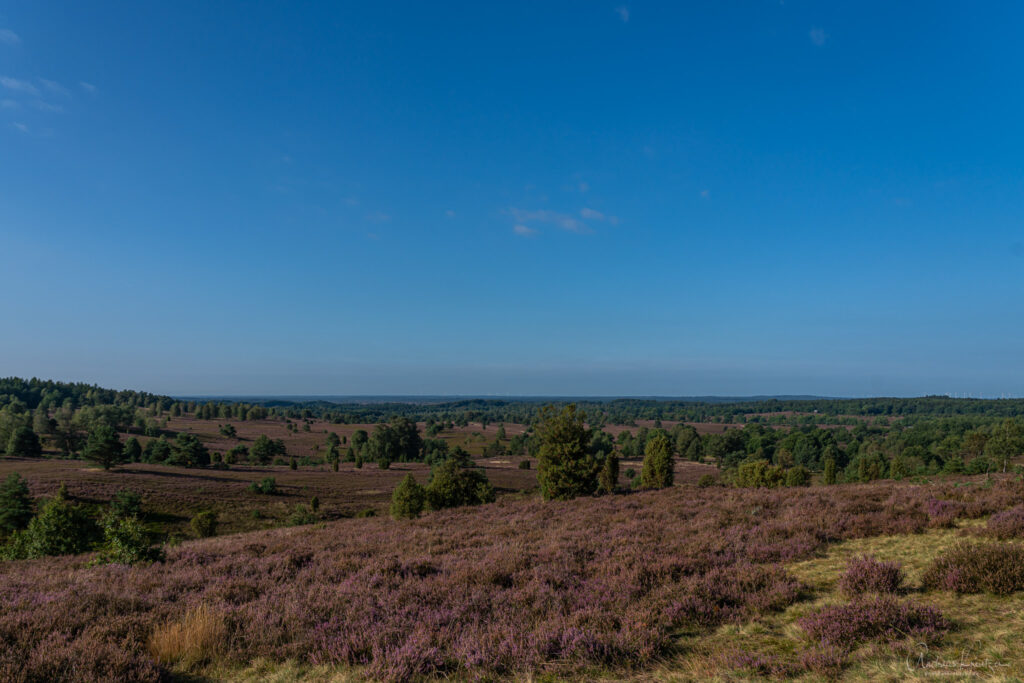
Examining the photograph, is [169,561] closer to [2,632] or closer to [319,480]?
[2,632]

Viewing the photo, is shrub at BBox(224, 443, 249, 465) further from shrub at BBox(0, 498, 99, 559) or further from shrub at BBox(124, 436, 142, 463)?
shrub at BBox(0, 498, 99, 559)

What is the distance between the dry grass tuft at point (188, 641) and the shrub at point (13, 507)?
167 ft

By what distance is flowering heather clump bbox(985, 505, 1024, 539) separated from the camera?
919cm

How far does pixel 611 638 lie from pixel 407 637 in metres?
2.80

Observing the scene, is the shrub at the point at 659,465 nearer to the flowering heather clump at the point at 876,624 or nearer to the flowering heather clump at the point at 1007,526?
the flowering heather clump at the point at 1007,526

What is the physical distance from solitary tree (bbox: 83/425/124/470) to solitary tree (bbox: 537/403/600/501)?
78458 mm

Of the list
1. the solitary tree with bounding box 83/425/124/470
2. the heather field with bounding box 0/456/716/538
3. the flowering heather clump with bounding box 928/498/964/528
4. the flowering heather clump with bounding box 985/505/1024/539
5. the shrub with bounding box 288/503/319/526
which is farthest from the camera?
the solitary tree with bounding box 83/425/124/470

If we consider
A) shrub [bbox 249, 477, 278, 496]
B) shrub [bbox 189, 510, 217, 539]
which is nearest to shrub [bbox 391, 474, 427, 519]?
shrub [bbox 189, 510, 217, 539]

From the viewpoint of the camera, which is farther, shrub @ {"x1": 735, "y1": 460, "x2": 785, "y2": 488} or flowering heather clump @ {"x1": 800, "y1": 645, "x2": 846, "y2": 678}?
shrub @ {"x1": 735, "y1": 460, "x2": 785, "y2": 488}

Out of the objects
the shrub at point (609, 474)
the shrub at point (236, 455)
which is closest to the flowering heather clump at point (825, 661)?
the shrub at point (609, 474)

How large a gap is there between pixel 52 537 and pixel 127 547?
16.1 metres

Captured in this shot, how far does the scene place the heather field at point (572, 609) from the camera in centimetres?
525

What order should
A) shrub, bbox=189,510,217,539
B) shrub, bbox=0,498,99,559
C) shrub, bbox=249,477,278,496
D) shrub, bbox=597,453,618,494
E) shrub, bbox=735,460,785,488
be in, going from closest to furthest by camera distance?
shrub, bbox=0,498,99,559 < shrub, bbox=189,510,217,539 < shrub, bbox=597,453,618,494 < shrub, bbox=735,460,785,488 < shrub, bbox=249,477,278,496

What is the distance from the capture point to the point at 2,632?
6.16m
